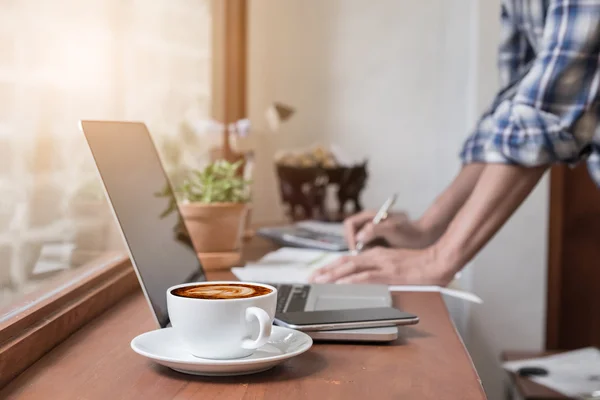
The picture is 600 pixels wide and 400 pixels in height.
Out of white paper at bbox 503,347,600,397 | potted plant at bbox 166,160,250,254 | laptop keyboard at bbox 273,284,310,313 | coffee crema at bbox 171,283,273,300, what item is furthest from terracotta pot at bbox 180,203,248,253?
white paper at bbox 503,347,600,397

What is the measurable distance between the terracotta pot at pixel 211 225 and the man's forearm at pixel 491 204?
329mm

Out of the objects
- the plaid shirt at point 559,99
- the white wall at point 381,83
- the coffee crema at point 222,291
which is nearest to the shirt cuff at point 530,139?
the plaid shirt at point 559,99

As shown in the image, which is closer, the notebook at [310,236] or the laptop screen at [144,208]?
the laptop screen at [144,208]

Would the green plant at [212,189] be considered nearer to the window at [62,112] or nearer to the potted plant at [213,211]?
the potted plant at [213,211]

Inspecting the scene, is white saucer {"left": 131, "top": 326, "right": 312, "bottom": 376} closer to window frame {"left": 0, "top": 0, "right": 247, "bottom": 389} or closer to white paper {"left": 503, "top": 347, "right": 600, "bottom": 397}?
window frame {"left": 0, "top": 0, "right": 247, "bottom": 389}

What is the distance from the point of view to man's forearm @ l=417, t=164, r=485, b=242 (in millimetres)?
1573

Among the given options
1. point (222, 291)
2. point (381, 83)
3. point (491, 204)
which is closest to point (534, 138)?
point (491, 204)

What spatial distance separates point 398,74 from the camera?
278cm

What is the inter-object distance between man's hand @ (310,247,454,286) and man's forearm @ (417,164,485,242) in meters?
0.38

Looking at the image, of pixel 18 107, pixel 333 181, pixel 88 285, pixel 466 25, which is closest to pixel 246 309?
pixel 88 285

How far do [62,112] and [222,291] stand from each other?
0.46 m

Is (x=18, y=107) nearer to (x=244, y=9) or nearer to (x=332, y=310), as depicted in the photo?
(x=332, y=310)

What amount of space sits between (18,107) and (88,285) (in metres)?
0.21

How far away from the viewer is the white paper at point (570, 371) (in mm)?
1863
